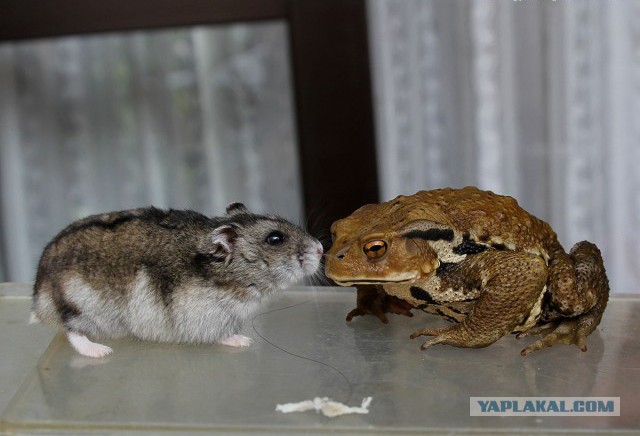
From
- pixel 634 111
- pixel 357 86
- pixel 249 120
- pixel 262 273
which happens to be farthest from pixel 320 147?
pixel 262 273

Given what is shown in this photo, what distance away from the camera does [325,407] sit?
152 cm

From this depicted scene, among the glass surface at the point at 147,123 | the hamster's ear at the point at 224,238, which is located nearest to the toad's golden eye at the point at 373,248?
the hamster's ear at the point at 224,238

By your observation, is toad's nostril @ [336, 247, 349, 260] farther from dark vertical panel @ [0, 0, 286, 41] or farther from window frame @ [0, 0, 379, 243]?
dark vertical panel @ [0, 0, 286, 41]

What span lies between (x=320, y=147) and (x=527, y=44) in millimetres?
825

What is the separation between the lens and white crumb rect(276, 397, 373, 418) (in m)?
1.51

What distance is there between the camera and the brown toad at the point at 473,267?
164cm

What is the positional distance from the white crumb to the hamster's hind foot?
0.42 metres

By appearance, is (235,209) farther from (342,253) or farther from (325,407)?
(325,407)

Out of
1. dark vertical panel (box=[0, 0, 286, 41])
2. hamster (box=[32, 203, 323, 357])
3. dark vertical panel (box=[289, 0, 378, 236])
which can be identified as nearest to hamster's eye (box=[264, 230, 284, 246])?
hamster (box=[32, 203, 323, 357])

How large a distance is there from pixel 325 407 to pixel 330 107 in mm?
1828

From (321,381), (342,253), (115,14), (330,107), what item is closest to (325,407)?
(321,381)

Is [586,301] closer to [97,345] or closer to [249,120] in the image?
[97,345]

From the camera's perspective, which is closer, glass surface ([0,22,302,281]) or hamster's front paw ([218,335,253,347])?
hamster's front paw ([218,335,253,347])

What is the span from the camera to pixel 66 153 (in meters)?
3.72
